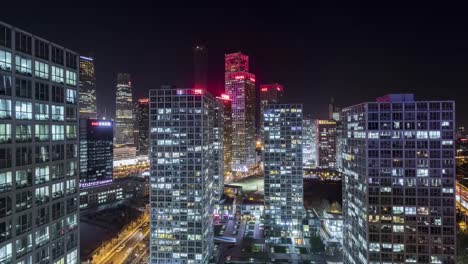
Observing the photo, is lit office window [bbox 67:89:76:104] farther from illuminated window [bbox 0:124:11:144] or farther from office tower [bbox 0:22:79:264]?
illuminated window [bbox 0:124:11:144]

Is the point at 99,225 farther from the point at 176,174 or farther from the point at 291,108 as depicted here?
the point at 291,108

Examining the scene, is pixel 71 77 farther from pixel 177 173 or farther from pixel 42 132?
pixel 177 173

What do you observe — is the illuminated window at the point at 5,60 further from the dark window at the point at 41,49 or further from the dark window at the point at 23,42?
the dark window at the point at 41,49

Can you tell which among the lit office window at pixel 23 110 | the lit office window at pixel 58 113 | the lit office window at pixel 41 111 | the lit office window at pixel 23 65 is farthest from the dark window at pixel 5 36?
the lit office window at pixel 58 113

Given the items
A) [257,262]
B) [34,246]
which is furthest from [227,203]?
[34,246]

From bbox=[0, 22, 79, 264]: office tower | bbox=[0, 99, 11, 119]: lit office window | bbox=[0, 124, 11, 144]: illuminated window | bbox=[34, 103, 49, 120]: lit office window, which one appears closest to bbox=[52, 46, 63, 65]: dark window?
bbox=[0, 22, 79, 264]: office tower

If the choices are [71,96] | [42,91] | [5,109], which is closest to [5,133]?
[5,109]

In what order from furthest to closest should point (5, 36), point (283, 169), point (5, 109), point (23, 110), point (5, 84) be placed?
point (283, 169)
point (23, 110)
point (5, 36)
point (5, 84)
point (5, 109)

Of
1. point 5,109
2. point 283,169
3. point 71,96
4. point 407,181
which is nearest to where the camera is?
point 5,109
